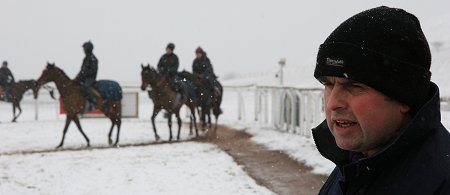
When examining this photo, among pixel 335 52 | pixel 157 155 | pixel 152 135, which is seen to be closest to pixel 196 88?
pixel 152 135

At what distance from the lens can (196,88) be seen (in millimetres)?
13625

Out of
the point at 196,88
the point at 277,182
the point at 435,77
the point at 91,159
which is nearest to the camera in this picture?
the point at 277,182

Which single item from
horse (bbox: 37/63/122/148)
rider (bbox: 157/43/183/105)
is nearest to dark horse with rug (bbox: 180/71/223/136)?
rider (bbox: 157/43/183/105)

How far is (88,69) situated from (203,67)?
3.69m

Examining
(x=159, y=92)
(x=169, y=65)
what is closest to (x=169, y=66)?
(x=169, y=65)

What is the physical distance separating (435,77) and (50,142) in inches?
957

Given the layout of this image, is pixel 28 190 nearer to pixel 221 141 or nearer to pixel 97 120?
pixel 221 141

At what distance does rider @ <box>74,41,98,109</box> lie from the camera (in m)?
11.8

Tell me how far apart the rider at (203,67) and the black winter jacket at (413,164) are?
1287cm

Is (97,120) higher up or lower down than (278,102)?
lower down

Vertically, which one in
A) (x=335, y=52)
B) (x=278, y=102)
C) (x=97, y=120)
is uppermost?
(x=335, y=52)

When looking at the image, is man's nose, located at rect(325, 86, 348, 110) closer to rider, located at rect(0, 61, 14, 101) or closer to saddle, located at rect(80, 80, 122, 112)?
saddle, located at rect(80, 80, 122, 112)

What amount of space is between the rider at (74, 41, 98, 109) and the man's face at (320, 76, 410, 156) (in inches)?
435

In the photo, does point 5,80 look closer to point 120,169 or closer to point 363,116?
point 120,169
